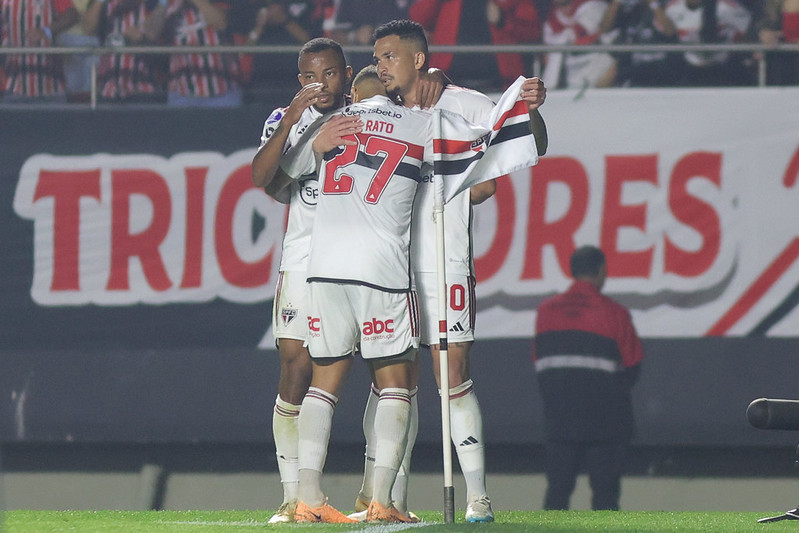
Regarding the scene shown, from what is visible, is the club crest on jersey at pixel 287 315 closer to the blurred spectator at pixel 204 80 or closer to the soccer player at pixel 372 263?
the soccer player at pixel 372 263

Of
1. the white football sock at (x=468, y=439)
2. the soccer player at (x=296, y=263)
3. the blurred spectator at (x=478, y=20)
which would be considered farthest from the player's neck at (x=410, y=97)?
the blurred spectator at (x=478, y=20)

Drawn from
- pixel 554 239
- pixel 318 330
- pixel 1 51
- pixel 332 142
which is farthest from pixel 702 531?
pixel 1 51

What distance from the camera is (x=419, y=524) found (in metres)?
4.24

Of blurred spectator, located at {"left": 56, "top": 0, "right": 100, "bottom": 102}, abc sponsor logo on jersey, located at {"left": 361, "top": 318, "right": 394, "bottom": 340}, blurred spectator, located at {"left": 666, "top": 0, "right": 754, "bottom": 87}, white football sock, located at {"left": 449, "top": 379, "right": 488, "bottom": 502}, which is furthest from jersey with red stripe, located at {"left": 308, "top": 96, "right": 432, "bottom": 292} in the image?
blurred spectator, located at {"left": 666, "top": 0, "right": 754, "bottom": 87}

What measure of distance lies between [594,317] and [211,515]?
2.20 m

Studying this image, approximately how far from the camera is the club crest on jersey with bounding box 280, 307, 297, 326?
15.7 ft

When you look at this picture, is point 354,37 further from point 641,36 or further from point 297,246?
point 297,246

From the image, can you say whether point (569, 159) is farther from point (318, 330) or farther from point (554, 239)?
point (318, 330)

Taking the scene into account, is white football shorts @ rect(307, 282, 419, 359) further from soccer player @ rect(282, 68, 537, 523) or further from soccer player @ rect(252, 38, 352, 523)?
soccer player @ rect(252, 38, 352, 523)

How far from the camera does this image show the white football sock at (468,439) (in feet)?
15.3

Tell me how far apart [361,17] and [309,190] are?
2.40 metres

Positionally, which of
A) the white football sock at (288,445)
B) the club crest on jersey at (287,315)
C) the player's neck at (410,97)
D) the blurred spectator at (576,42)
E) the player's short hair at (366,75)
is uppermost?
the blurred spectator at (576,42)

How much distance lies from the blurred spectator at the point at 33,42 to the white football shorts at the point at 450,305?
2902mm

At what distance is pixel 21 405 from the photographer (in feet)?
21.3
